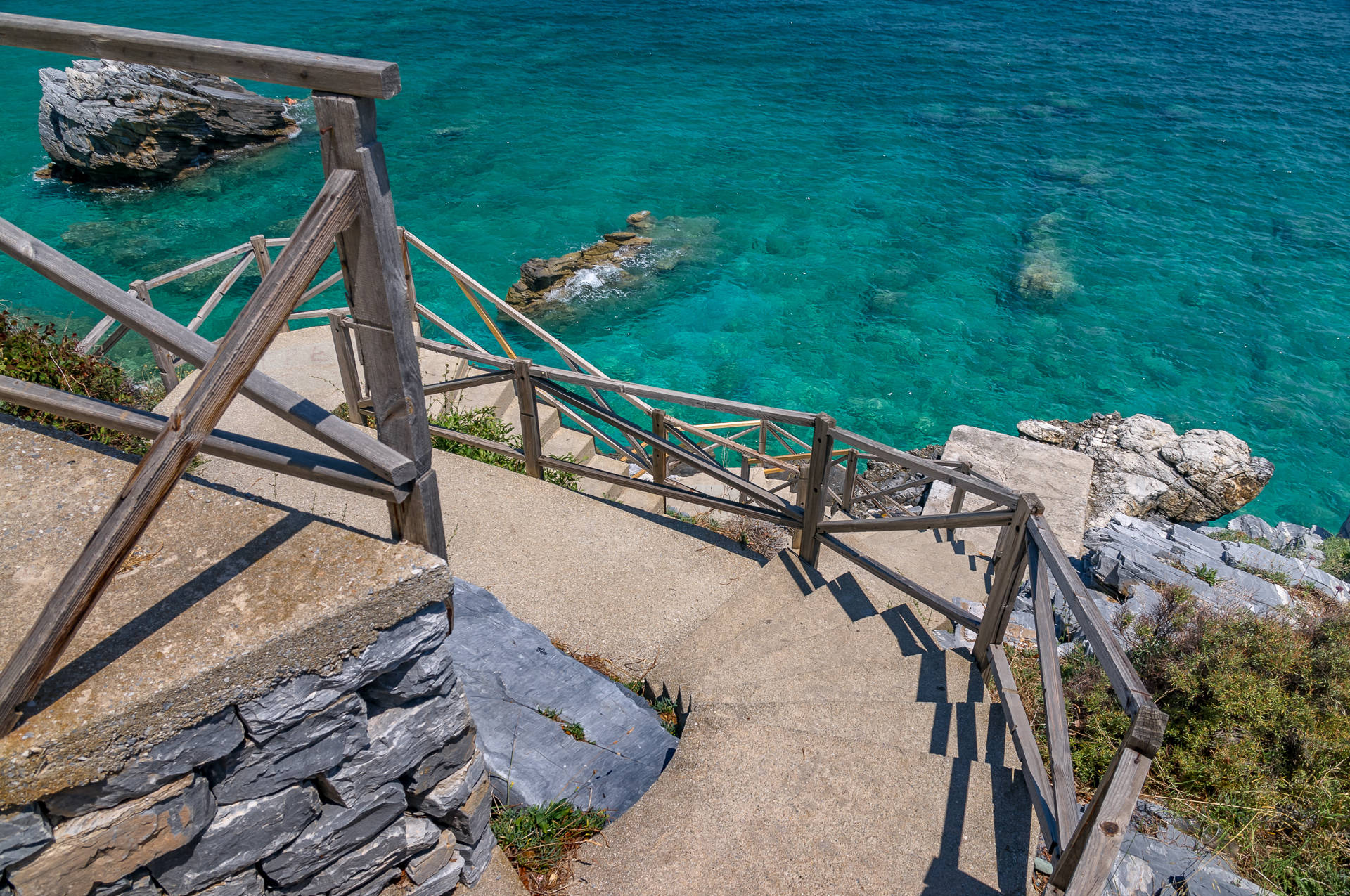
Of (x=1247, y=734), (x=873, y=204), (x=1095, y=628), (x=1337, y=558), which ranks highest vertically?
(x=1095, y=628)

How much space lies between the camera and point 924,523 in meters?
4.79

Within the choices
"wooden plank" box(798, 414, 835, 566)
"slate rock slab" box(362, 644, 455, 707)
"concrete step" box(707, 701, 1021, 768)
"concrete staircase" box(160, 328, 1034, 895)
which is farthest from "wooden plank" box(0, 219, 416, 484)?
"wooden plank" box(798, 414, 835, 566)

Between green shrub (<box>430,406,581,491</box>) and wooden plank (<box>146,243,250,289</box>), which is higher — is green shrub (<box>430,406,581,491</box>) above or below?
below

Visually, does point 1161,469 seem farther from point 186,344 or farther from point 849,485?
point 186,344

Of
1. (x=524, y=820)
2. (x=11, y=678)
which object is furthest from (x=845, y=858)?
(x=11, y=678)

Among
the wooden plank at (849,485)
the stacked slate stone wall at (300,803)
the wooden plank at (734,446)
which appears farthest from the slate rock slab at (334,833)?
the wooden plank at (849,485)

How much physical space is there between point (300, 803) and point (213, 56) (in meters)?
2.34

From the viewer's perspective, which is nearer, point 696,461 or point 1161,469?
point 696,461

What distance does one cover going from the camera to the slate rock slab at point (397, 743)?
2.74 meters

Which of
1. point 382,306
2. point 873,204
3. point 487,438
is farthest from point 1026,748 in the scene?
point 873,204

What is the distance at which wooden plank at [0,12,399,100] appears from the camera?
2174mm

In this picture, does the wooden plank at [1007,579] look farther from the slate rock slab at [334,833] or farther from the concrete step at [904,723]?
the slate rock slab at [334,833]

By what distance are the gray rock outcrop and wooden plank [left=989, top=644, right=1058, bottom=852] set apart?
893 centimetres

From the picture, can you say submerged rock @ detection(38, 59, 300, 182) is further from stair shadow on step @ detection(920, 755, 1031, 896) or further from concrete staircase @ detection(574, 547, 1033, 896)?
stair shadow on step @ detection(920, 755, 1031, 896)
